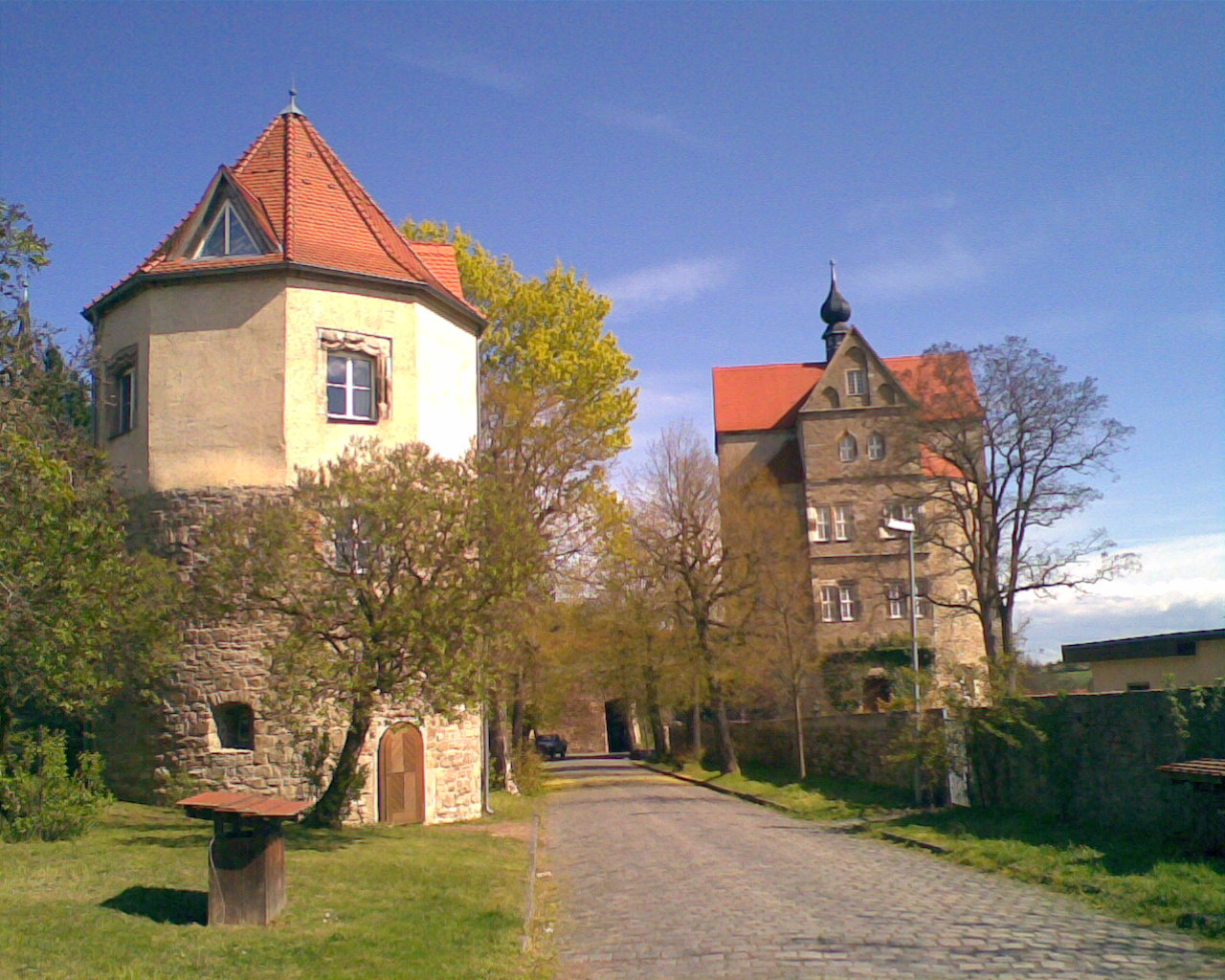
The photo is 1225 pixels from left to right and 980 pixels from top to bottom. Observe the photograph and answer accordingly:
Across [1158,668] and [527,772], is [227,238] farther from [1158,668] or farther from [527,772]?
[1158,668]

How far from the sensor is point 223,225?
23.3 metres

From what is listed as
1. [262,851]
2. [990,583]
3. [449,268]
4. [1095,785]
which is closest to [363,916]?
[262,851]

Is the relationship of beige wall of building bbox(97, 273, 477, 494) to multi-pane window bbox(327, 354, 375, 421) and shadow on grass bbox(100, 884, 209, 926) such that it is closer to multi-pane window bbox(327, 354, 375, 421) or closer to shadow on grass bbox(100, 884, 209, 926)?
multi-pane window bbox(327, 354, 375, 421)

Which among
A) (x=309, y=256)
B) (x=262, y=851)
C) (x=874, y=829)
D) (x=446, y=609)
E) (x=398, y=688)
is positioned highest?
(x=309, y=256)

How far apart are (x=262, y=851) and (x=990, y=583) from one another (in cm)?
2979

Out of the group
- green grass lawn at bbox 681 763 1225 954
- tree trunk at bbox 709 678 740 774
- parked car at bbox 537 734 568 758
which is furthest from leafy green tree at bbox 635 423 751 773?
parked car at bbox 537 734 568 758

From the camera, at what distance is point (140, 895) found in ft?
37.8

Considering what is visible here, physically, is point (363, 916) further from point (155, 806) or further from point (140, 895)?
point (155, 806)

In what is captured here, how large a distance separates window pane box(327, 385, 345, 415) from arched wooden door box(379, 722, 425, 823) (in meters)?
6.36

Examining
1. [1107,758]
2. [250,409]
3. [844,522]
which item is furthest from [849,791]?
[844,522]

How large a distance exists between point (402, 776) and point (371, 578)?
6532 millimetres

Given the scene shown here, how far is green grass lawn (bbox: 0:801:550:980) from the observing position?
30.3 feet

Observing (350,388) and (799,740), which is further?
(799,740)

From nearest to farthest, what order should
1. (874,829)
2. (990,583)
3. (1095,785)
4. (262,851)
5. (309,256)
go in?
(262,851)
(1095,785)
(874,829)
(309,256)
(990,583)
